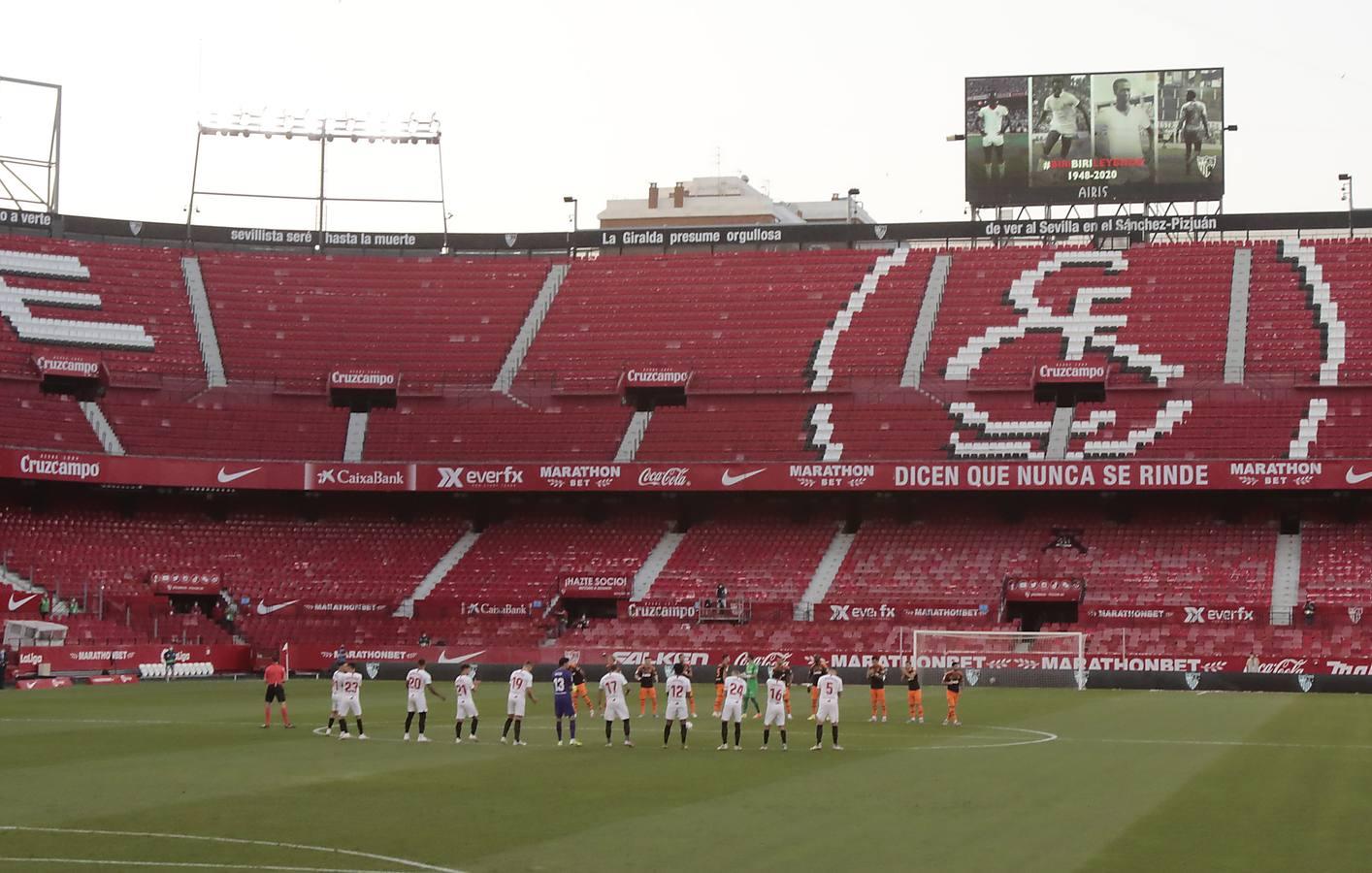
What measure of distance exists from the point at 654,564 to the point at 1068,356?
2061 centimetres

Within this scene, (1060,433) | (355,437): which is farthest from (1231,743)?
(355,437)

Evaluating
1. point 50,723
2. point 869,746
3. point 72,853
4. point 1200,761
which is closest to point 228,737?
point 50,723

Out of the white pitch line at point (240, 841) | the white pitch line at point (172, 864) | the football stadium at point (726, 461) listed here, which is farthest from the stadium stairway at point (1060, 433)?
the white pitch line at point (172, 864)

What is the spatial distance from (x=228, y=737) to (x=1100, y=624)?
37.1 meters

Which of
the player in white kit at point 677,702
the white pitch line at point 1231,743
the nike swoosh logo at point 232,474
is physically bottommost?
the white pitch line at point 1231,743

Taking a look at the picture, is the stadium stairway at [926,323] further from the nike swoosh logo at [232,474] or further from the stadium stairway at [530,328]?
the nike swoosh logo at [232,474]

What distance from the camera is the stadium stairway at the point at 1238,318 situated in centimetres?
7181

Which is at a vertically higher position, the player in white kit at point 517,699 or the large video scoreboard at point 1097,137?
the large video scoreboard at point 1097,137

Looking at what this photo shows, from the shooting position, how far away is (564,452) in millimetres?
73812

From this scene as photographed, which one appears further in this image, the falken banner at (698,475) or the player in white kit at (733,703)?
the falken banner at (698,475)

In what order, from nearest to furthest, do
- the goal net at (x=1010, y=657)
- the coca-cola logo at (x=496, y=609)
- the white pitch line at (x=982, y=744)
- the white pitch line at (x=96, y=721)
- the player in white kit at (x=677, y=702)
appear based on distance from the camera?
the player in white kit at (x=677, y=702)
the white pitch line at (x=982, y=744)
the white pitch line at (x=96, y=721)
the goal net at (x=1010, y=657)
the coca-cola logo at (x=496, y=609)

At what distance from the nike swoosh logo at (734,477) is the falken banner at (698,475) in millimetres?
41

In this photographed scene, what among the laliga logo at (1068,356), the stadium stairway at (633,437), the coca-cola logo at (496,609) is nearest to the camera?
the coca-cola logo at (496,609)

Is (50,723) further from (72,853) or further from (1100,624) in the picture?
(1100,624)
